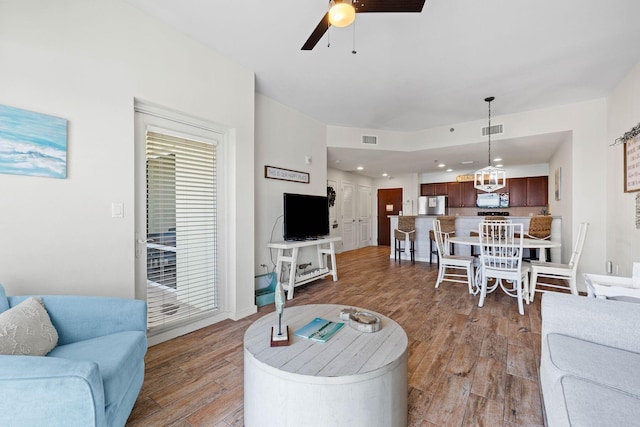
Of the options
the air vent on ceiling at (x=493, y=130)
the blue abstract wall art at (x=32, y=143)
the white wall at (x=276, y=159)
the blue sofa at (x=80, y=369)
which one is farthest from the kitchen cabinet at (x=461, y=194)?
the blue abstract wall art at (x=32, y=143)

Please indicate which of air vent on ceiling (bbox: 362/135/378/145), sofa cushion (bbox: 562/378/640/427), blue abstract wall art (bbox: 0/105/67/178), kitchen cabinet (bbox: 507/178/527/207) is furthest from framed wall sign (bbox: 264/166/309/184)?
kitchen cabinet (bbox: 507/178/527/207)

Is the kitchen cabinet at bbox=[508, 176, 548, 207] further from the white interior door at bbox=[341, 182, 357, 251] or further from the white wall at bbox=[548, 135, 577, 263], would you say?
the white interior door at bbox=[341, 182, 357, 251]

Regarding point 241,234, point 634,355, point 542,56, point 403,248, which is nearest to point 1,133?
point 241,234

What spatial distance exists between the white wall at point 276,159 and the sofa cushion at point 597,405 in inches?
125

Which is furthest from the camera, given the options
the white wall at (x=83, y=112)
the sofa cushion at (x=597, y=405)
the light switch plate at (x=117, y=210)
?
the light switch plate at (x=117, y=210)

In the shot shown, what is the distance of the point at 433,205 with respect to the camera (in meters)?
8.23

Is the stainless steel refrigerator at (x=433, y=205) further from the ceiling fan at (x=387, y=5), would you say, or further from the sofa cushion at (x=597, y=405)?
the sofa cushion at (x=597, y=405)

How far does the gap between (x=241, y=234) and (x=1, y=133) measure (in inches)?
74.7

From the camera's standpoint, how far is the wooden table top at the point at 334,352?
1178mm

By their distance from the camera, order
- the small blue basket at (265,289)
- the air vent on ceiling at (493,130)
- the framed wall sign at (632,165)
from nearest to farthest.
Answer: the framed wall sign at (632,165) < the small blue basket at (265,289) < the air vent on ceiling at (493,130)

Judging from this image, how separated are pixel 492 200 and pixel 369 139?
15.1ft

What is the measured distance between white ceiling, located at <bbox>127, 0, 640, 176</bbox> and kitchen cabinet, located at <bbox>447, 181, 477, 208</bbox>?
140 inches

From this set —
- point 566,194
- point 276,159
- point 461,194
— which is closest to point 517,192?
point 461,194

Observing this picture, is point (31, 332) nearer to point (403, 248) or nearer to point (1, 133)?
point (1, 133)
